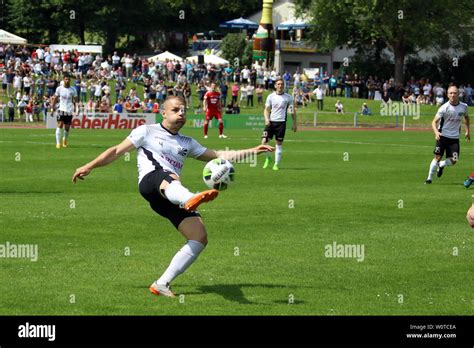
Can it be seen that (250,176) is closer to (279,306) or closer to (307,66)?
(279,306)

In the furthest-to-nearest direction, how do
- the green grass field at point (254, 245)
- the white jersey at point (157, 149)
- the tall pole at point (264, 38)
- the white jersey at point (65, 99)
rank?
1. the tall pole at point (264, 38)
2. the white jersey at point (65, 99)
3. the white jersey at point (157, 149)
4. the green grass field at point (254, 245)

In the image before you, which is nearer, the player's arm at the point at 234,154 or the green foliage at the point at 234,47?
the player's arm at the point at 234,154

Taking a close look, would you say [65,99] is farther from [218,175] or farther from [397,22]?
[397,22]

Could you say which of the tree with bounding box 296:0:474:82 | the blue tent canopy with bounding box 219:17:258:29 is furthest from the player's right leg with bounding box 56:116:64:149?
the blue tent canopy with bounding box 219:17:258:29

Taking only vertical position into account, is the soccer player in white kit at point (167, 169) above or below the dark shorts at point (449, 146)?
above

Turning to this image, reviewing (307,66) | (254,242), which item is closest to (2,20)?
(307,66)

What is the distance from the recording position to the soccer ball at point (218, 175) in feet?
37.7

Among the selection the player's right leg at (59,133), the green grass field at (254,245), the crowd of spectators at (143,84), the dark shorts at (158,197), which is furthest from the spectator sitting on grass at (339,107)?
the dark shorts at (158,197)

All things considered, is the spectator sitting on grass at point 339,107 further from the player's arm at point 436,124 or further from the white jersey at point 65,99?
the player's arm at point 436,124

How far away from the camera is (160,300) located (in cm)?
1159

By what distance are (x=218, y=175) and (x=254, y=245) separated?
431 cm

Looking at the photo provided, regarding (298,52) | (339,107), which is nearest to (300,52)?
(298,52)

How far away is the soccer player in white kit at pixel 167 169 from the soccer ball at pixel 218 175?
294 mm

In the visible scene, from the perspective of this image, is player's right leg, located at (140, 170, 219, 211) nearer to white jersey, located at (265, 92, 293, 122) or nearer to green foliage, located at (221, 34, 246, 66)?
white jersey, located at (265, 92, 293, 122)
